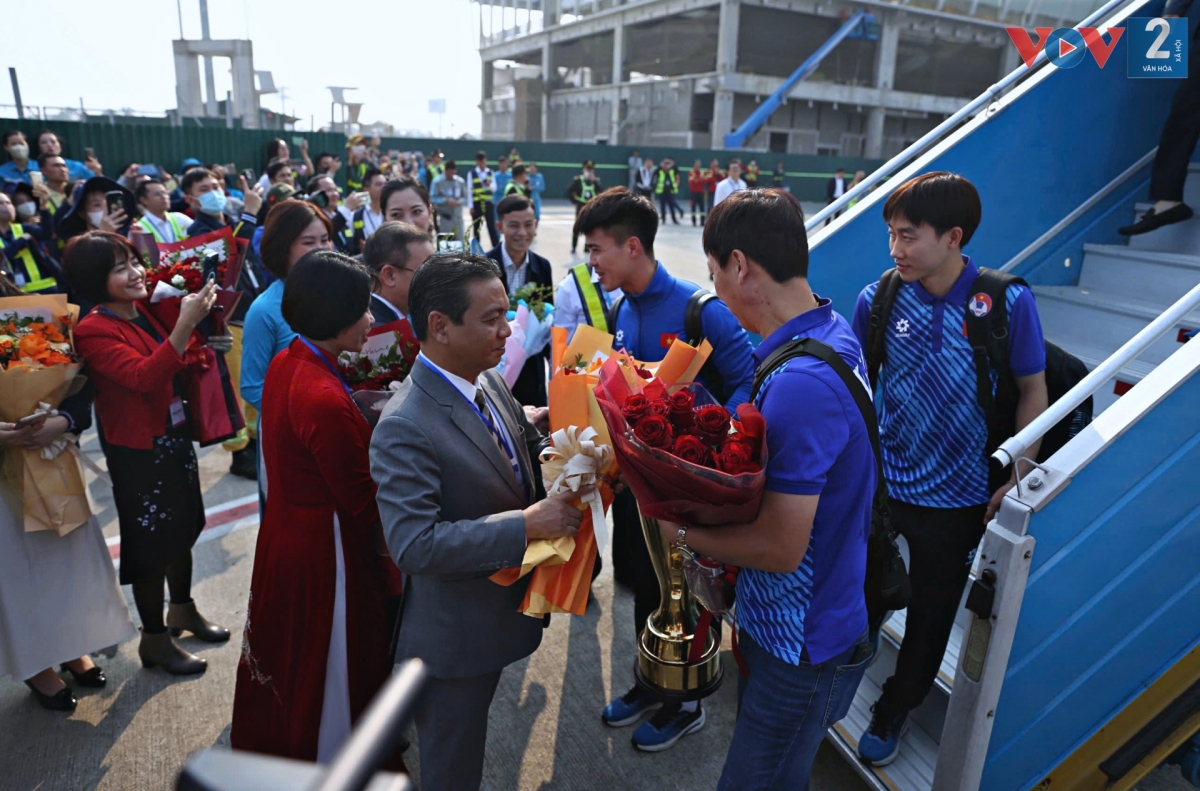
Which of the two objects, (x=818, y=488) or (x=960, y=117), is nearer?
(x=818, y=488)

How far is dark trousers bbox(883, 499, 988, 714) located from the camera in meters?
2.79

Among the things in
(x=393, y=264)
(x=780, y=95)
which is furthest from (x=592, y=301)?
(x=780, y=95)

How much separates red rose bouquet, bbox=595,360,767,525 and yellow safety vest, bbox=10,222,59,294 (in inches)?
244

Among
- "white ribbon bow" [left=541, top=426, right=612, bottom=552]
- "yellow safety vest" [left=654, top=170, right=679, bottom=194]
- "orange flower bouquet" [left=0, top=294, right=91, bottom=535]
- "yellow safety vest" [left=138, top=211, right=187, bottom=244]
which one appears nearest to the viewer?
"white ribbon bow" [left=541, top=426, right=612, bottom=552]

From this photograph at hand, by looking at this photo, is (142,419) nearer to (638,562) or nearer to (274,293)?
(274,293)

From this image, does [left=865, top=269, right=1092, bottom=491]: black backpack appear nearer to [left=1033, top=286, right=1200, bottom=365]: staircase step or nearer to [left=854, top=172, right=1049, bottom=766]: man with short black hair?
[left=854, top=172, right=1049, bottom=766]: man with short black hair

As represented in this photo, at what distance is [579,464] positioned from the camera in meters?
2.04

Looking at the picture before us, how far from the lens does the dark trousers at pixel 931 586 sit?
2793 mm

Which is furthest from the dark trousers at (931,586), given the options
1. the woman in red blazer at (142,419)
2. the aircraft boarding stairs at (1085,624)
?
the woman in red blazer at (142,419)

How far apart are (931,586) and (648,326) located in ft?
5.16

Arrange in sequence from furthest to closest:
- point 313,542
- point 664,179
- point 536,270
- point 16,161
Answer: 1. point 664,179
2. point 16,161
3. point 536,270
4. point 313,542

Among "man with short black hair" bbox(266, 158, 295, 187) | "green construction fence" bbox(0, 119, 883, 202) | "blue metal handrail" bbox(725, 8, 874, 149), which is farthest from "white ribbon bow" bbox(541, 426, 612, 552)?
"blue metal handrail" bbox(725, 8, 874, 149)

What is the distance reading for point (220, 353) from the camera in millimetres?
4320

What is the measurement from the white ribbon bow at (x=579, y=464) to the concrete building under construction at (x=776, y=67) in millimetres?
41263
